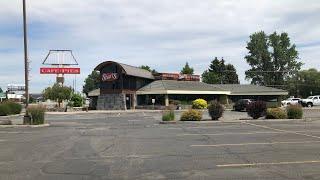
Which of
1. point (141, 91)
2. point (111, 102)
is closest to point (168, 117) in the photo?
point (111, 102)

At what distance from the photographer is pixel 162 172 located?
37.8ft

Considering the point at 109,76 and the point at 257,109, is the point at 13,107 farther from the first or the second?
the point at 257,109

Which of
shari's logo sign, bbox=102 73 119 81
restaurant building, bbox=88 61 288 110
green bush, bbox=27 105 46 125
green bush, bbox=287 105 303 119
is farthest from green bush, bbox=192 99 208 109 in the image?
green bush, bbox=27 105 46 125

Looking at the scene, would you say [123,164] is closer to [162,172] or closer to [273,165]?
[162,172]

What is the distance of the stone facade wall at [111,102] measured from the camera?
7200cm

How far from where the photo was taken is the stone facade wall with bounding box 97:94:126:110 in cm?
7200

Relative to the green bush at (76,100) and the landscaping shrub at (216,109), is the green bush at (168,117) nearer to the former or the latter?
the landscaping shrub at (216,109)

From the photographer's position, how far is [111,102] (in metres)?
73.2

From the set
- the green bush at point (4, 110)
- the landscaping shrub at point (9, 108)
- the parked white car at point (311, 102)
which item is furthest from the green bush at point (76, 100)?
the parked white car at point (311, 102)

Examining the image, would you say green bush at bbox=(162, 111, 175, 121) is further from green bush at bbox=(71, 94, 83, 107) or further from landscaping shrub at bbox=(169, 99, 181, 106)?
green bush at bbox=(71, 94, 83, 107)

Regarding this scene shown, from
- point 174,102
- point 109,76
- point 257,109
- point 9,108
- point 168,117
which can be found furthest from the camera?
point 109,76

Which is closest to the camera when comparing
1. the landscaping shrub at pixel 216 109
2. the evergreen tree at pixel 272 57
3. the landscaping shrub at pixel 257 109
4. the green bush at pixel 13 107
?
the landscaping shrub at pixel 216 109

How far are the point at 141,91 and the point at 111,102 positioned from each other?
15.4 feet

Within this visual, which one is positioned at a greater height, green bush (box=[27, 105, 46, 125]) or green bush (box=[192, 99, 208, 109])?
green bush (box=[192, 99, 208, 109])
